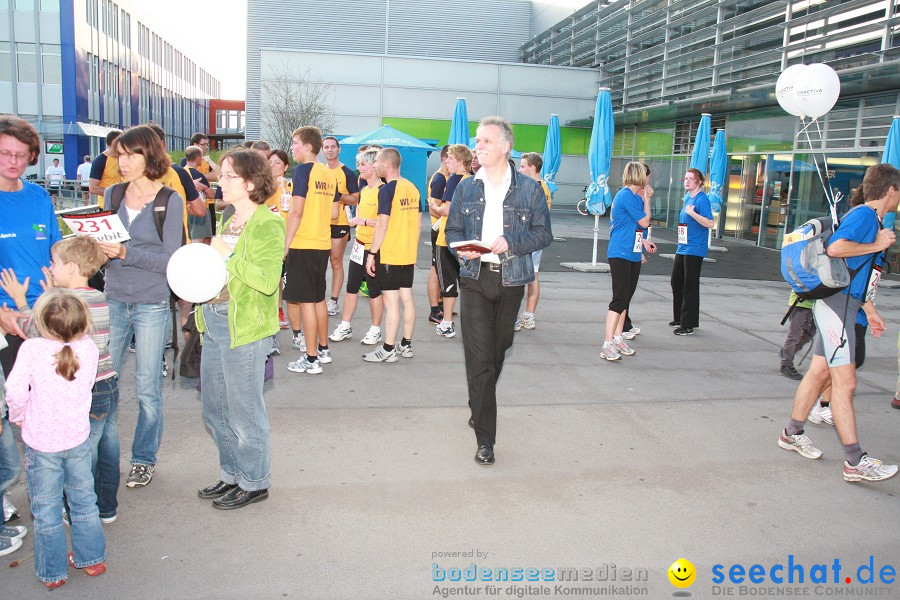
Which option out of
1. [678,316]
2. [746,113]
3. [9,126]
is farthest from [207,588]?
[746,113]

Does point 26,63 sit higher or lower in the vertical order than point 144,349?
higher

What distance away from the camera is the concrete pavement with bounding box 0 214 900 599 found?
3328 millimetres

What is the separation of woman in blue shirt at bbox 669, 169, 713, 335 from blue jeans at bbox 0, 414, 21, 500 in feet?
22.8

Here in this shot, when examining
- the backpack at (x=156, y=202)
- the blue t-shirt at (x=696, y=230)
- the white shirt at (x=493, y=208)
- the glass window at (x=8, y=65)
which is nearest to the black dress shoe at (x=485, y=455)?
the white shirt at (x=493, y=208)

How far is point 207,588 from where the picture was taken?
3150 mm

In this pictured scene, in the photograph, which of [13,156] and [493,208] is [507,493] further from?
[13,156]

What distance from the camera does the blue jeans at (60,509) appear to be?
3.09 metres

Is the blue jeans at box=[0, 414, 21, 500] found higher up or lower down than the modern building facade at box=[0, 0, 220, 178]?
lower down

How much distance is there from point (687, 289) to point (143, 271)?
6344 millimetres

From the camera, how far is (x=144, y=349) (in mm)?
3938

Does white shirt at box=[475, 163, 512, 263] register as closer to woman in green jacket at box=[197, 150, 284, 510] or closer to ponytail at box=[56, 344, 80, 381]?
woman in green jacket at box=[197, 150, 284, 510]

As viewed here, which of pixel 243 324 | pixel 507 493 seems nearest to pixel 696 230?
pixel 507 493

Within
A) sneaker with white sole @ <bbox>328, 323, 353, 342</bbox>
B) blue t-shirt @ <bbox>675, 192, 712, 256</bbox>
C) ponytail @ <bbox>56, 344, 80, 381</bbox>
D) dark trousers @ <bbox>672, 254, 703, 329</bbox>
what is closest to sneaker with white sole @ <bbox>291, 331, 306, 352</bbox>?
sneaker with white sole @ <bbox>328, 323, 353, 342</bbox>

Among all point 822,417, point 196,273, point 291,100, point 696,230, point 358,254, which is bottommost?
point 822,417
